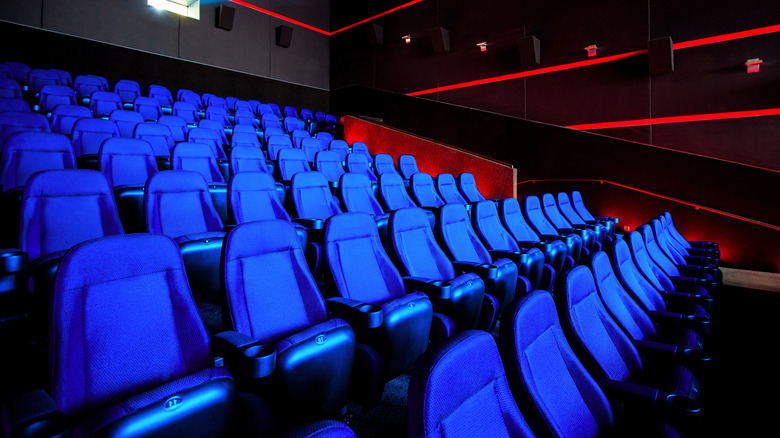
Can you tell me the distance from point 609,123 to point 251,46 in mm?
4437

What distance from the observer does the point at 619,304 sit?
41.3 inches

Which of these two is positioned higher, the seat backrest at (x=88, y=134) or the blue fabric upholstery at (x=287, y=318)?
the seat backrest at (x=88, y=134)

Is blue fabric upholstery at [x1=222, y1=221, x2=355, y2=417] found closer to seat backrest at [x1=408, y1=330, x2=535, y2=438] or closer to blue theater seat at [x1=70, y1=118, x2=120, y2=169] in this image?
seat backrest at [x1=408, y1=330, x2=535, y2=438]

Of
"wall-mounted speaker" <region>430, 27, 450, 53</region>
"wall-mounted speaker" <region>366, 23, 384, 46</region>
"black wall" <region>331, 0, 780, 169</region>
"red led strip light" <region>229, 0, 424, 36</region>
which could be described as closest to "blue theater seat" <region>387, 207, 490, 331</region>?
"black wall" <region>331, 0, 780, 169</region>

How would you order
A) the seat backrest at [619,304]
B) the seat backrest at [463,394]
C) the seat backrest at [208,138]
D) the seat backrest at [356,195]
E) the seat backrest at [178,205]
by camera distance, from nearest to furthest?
1. the seat backrest at [463,394]
2. the seat backrest at [619,304]
3. the seat backrest at [178,205]
4. the seat backrest at [356,195]
5. the seat backrest at [208,138]

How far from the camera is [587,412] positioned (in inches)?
25.8

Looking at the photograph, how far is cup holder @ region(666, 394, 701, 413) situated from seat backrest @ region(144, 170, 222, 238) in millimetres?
1371

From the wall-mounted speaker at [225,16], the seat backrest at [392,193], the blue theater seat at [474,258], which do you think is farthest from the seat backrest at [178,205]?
the wall-mounted speaker at [225,16]

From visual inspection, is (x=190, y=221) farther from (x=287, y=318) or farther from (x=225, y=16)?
(x=225, y=16)

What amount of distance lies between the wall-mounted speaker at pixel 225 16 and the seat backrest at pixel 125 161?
380 centimetres

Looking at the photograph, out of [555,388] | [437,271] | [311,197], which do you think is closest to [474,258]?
[437,271]

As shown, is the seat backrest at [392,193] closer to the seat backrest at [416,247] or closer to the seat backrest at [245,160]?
the seat backrest at [245,160]

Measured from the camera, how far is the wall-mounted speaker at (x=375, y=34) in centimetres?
528

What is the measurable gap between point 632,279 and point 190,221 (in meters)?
1.49
